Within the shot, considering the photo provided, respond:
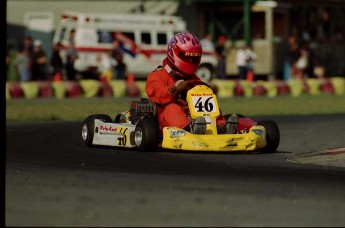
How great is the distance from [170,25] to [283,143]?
1924cm

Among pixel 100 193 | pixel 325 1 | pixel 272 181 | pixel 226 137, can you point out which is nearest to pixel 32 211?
Answer: pixel 100 193

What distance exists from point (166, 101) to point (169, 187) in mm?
3056

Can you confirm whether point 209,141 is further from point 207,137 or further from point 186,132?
point 186,132

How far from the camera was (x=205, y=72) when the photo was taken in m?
31.5

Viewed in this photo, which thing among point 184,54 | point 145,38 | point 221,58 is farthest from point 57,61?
point 184,54

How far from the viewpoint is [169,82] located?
39.6 ft

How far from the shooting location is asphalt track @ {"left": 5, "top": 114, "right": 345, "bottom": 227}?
7.46 metres

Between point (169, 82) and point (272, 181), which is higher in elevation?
point (169, 82)

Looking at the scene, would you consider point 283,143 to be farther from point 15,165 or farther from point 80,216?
point 80,216

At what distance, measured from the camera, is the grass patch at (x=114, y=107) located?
18.7m

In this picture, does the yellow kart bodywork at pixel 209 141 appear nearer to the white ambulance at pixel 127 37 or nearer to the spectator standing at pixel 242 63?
the spectator standing at pixel 242 63

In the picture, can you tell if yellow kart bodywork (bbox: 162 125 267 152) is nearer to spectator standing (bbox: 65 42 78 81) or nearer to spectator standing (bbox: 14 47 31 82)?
spectator standing (bbox: 14 47 31 82)

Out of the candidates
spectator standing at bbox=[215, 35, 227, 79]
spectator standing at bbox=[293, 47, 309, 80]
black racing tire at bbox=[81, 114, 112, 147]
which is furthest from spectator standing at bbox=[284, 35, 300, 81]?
black racing tire at bbox=[81, 114, 112, 147]

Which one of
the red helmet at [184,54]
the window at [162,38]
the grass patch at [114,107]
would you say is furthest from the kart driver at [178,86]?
the window at [162,38]
